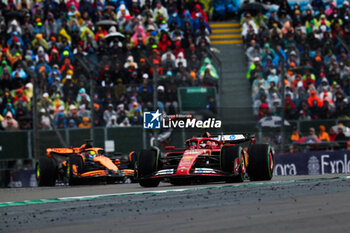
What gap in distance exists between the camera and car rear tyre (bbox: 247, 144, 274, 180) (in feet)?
41.2

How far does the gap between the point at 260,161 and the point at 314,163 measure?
5.29 meters

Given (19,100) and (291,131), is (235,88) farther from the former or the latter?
(19,100)

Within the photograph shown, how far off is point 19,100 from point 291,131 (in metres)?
6.61

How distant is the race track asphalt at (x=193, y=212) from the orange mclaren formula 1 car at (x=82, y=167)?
525 centimetres

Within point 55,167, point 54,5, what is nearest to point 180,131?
point 55,167

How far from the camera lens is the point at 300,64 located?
61.4 feet

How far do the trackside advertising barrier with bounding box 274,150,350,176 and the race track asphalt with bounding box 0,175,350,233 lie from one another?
24.5 ft

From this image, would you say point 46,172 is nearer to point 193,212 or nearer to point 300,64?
point 300,64

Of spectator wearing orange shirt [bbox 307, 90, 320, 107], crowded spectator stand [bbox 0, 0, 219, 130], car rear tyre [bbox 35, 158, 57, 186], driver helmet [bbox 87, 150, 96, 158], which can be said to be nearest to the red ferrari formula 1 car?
driver helmet [bbox 87, 150, 96, 158]

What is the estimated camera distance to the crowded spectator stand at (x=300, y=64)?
17375 mm

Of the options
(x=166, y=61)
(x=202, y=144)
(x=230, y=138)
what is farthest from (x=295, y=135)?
(x=202, y=144)

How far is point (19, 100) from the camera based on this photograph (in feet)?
61.0

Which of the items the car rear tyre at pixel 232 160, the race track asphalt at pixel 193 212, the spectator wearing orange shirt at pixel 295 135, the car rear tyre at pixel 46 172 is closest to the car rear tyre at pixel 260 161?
the car rear tyre at pixel 232 160

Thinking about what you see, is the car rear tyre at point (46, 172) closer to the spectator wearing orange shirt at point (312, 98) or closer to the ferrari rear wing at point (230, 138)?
the ferrari rear wing at point (230, 138)
